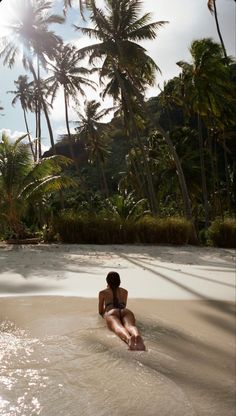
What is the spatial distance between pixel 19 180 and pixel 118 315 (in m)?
10.9

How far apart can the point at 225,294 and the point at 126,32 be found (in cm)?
1669

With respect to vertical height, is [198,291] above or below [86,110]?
below

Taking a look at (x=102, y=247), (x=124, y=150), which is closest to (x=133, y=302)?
(x=102, y=247)

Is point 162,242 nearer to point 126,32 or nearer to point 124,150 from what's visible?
point 126,32

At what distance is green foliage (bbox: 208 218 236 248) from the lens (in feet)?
45.8

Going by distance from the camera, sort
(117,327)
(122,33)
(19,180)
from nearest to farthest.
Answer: (117,327), (19,180), (122,33)

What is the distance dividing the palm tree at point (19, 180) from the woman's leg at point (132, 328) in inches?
405

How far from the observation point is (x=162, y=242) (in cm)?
1381

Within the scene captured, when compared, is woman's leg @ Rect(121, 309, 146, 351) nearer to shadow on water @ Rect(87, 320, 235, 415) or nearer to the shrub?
shadow on water @ Rect(87, 320, 235, 415)

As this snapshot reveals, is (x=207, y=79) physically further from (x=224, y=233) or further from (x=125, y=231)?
(x=125, y=231)

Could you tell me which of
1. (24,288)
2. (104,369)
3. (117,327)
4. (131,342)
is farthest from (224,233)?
(104,369)

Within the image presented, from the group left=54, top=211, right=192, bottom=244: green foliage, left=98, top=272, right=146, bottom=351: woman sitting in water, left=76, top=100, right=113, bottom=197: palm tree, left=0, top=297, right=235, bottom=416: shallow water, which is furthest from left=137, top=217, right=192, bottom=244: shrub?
left=76, top=100, right=113, bottom=197: palm tree

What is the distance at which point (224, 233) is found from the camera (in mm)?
14047

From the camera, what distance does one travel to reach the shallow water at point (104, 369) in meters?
2.90
